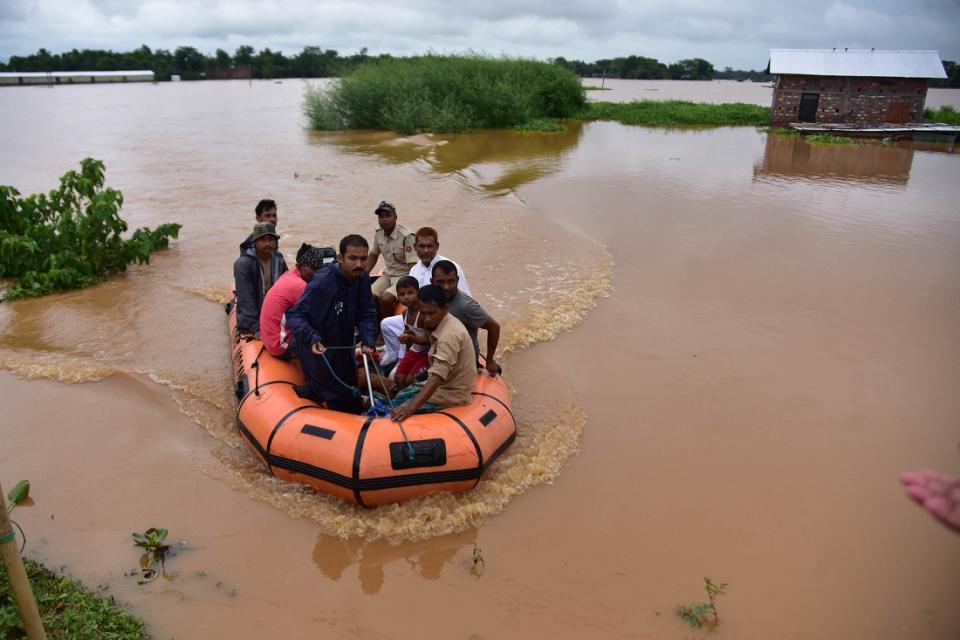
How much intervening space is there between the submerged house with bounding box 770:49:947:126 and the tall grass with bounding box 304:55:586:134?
34.2 feet

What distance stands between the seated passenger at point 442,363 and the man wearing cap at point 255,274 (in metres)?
1.91

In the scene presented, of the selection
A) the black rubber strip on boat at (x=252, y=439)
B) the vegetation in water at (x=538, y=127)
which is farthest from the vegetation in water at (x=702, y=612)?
the vegetation in water at (x=538, y=127)

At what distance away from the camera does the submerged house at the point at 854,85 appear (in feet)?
83.9

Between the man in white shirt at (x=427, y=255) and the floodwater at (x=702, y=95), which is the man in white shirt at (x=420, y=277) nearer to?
the man in white shirt at (x=427, y=255)

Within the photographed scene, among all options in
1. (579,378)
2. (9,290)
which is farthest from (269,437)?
(9,290)

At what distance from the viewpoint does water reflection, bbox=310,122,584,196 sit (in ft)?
54.3

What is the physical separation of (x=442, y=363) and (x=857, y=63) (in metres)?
28.8

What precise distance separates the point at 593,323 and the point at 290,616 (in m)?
4.86

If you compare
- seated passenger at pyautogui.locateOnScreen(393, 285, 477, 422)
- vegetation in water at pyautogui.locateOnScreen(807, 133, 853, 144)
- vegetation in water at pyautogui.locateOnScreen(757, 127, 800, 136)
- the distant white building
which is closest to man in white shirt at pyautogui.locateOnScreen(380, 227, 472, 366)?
seated passenger at pyautogui.locateOnScreen(393, 285, 477, 422)

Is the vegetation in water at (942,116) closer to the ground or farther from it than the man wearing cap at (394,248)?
farther from it

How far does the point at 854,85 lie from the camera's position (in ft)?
84.6

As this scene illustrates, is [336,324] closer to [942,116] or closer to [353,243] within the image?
[353,243]

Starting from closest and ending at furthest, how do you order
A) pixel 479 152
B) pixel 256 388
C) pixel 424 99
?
pixel 256 388 → pixel 479 152 → pixel 424 99

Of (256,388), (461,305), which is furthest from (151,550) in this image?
(461,305)
